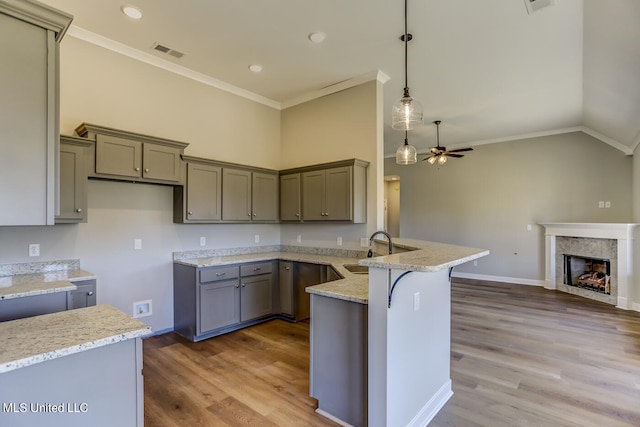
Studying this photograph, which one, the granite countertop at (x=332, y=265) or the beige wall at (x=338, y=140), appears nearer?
the granite countertop at (x=332, y=265)

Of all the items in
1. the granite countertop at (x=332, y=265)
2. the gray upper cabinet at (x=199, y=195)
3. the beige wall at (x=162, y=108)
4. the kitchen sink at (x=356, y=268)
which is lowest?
the kitchen sink at (x=356, y=268)

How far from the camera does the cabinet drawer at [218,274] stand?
12.0ft

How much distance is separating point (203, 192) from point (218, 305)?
138 centimetres

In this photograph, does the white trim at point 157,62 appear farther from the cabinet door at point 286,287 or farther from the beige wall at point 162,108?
the cabinet door at point 286,287

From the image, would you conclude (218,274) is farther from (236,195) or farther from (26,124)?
(26,124)

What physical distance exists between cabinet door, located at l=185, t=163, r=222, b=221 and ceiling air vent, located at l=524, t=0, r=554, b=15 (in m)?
3.57

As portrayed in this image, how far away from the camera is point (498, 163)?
274 inches

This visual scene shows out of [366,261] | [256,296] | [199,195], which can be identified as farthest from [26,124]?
[256,296]

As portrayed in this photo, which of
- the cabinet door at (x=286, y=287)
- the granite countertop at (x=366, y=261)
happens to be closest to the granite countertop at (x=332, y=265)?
the granite countertop at (x=366, y=261)

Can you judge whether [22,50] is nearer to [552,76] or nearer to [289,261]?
[289,261]

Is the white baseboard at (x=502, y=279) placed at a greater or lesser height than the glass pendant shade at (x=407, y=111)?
lesser

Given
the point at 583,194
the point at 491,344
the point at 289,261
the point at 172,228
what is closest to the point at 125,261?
the point at 172,228

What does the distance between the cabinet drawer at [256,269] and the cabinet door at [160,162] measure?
4.42ft

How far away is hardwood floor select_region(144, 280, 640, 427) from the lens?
7.49 feet
